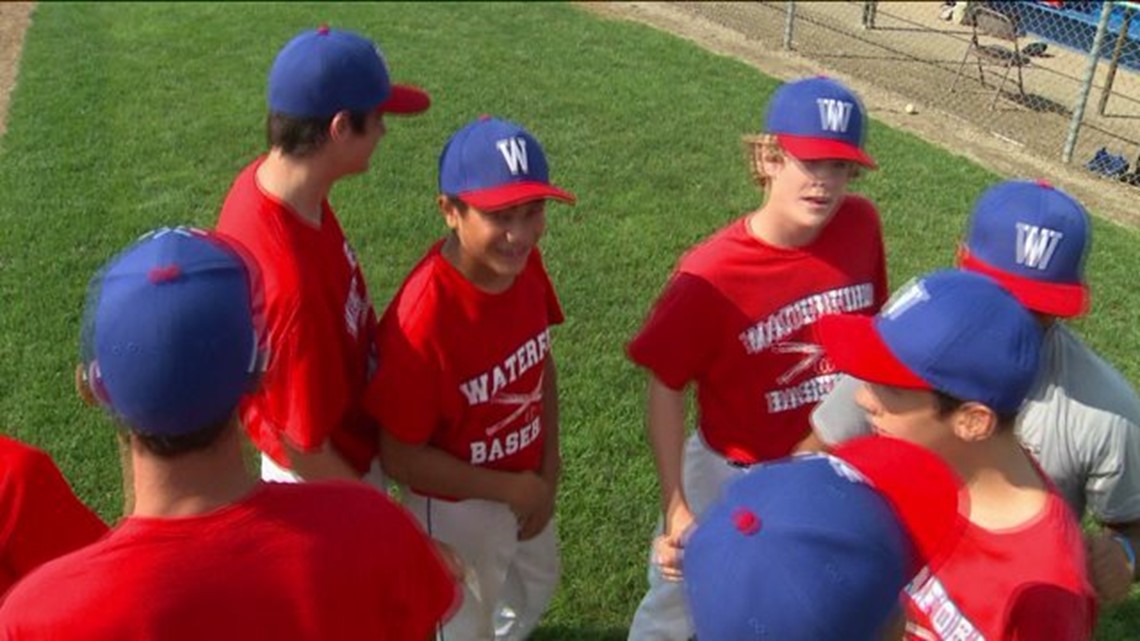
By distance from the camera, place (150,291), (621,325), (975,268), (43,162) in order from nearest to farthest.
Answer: (150,291)
(975,268)
(621,325)
(43,162)

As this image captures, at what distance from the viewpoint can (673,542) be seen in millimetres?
3242

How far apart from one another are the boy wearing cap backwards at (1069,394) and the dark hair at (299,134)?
185 centimetres

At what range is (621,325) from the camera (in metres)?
6.49

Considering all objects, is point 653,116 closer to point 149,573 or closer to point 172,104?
point 172,104

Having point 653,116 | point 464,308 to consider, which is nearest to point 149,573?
point 464,308

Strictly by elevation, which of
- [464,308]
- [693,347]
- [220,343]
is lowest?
[693,347]

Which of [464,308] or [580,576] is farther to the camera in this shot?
[580,576]

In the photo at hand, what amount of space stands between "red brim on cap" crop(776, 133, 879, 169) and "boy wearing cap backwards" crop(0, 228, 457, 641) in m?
1.90

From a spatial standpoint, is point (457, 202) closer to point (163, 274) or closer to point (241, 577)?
point (163, 274)

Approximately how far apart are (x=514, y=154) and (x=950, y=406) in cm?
141

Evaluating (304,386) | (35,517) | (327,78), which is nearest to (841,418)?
(304,386)

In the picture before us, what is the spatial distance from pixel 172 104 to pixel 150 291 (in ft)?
31.2

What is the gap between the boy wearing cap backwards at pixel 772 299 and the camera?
3283 mm

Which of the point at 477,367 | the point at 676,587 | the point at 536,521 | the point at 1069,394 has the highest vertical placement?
the point at 1069,394
